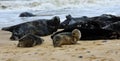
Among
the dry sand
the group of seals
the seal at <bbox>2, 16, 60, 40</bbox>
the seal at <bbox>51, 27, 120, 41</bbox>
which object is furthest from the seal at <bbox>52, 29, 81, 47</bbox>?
the seal at <bbox>2, 16, 60, 40</bbox>

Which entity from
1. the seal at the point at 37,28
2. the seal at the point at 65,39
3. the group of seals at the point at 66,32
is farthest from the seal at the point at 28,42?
the seal at the point at 37,28

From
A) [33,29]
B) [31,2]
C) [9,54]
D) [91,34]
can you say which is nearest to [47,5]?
[31,2]

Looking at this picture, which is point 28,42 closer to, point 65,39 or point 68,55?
point 65,39

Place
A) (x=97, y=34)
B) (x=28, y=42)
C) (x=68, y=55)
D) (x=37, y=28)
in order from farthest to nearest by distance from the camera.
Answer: (x=37, y=28)
(x=97, y=34)
(x=28, y=42)
(x=68, y=55)

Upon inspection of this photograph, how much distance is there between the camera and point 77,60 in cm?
486

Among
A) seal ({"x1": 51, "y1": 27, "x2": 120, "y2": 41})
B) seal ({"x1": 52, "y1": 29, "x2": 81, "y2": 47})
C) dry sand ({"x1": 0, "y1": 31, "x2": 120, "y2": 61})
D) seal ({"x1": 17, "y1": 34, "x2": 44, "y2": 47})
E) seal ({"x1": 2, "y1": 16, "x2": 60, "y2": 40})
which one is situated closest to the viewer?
dry sand ({"x1": 0, "y1": 31, "x2": 120, "y2": 61})

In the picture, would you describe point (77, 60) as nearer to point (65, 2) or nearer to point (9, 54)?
point (9, 54)

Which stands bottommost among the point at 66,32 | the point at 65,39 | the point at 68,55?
the point at 68,55

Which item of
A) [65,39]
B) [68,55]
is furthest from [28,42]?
[68,55]

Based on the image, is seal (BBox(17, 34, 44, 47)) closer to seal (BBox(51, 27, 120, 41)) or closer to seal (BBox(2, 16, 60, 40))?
seal (BBox(51, 27, 120, 41))

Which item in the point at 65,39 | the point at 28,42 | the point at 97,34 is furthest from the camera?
the point at 97,34

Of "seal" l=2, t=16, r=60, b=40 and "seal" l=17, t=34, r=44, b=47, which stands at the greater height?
"seal" l=2, t=16, r=60, b=40

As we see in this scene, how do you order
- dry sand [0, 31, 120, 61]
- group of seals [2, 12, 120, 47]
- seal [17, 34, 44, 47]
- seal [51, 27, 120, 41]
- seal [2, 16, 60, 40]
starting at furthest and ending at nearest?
seal [2, 16, 60, 40], seal [51, 27, 120, 41], seal [17, 34, 44, 47], group of seals [2, 12, 120, 47], dry sand [0, 31, 120, 61]

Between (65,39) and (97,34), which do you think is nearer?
(65,39)
